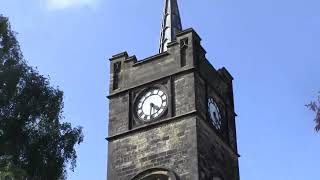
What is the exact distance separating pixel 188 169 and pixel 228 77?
6741 mm

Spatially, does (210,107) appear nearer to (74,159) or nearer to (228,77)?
(228,77)

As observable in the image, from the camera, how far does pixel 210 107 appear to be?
976 inches

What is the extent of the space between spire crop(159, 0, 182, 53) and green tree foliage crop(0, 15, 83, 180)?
22.1 ft

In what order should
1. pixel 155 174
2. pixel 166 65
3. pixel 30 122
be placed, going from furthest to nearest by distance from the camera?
pixel 166 65 < pixel 155 174 < pixel 30 122

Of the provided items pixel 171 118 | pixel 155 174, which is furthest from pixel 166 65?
pixel 155 174

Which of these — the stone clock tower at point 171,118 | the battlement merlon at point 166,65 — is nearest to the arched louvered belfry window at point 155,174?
the stone clock tower at point 171,118

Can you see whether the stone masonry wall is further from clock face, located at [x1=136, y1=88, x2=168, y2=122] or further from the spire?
the spire

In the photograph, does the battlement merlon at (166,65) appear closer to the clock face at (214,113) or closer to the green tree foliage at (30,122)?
the clock face at (214,113)

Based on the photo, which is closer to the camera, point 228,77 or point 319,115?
Answer: point 319,115

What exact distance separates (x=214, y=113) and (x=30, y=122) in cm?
729

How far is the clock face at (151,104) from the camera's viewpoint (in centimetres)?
2406

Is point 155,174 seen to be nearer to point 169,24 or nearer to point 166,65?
point 166,65

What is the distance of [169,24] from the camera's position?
28.3m

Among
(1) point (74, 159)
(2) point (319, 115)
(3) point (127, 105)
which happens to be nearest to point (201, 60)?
(3) point (127, 105)
